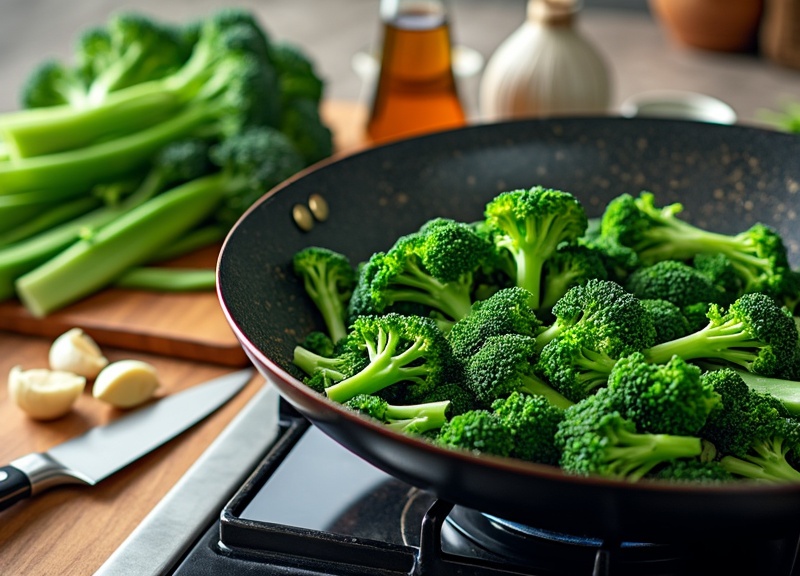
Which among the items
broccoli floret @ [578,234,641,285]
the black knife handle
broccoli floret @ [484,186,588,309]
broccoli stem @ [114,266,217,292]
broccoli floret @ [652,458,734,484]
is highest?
broccoli floret @ [484,186,588,309]

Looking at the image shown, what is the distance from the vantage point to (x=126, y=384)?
47.1 inches

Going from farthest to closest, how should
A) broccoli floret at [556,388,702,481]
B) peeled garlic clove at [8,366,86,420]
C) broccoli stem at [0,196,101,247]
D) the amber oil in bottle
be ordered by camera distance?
the amber oil in bottle
broccoli stem at [0,196,101,247]
peeled garlic clove at [8,366,86,420]
broccoli floret at [556,388,702,481]

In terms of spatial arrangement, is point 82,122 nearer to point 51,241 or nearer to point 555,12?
point 51,241

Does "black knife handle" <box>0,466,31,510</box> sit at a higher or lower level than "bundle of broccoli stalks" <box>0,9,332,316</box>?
lower

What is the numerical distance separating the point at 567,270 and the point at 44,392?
0.69 meters

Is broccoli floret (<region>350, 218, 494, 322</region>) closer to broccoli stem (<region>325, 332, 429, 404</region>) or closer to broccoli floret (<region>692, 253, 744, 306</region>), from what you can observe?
broccoli stem (<region>325, 332, 429, 404</region>)

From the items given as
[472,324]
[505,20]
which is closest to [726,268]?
[472,324]

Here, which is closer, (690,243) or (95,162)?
(690,243)

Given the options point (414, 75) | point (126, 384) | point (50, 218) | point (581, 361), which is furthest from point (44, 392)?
point (414, 75)

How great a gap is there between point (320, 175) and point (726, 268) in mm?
517

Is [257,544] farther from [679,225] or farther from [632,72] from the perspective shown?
[632,72]

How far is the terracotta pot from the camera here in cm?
276

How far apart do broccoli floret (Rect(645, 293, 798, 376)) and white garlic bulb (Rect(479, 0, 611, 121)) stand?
0.94 m

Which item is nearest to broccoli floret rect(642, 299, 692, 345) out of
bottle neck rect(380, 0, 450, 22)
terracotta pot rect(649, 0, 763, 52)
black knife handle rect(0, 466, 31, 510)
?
black knife handle rect(0, 466, 31, 510)
